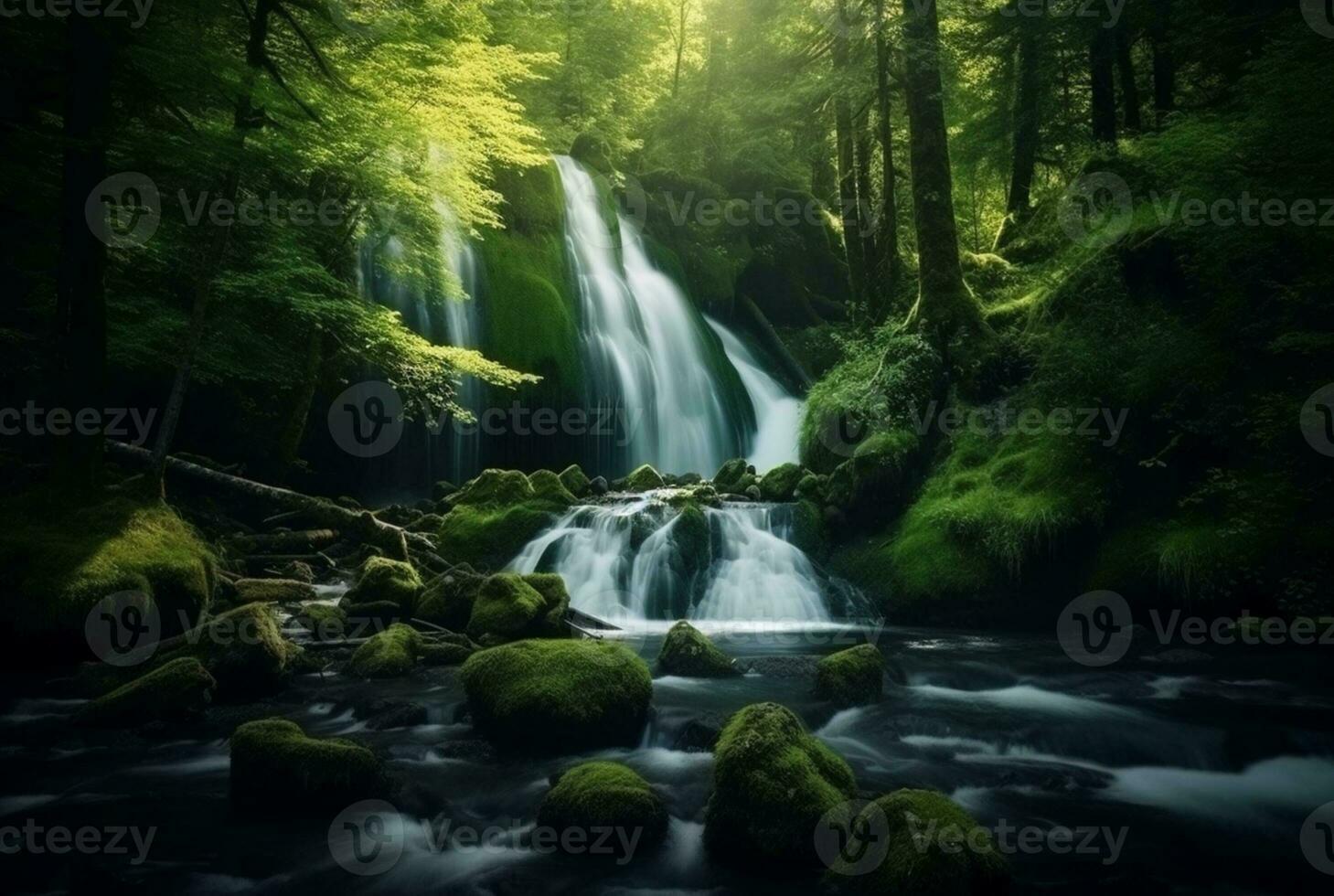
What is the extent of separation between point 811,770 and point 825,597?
6.84 meters

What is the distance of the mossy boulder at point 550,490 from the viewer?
13.4 metres

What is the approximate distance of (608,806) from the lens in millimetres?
4363

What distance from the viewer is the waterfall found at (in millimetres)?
18812

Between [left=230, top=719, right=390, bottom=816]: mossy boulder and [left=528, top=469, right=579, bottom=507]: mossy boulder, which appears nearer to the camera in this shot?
[left=230, top=719, right=390, bottom=816]: mossy boulder

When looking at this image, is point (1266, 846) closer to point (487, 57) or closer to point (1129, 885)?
point (1129, 885)

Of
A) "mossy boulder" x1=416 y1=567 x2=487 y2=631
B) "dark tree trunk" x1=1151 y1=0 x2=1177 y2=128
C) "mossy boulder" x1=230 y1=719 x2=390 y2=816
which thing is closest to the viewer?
"mossy boulder" x1=230 y1=719 x2=390 y2=816

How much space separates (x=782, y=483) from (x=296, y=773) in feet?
32.2

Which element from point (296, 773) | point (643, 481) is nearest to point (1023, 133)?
point (643, 481)

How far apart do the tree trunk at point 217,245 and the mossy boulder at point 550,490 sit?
19.0 feet

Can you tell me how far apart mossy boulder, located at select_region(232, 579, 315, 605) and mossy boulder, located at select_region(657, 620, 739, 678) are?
17.0 feet

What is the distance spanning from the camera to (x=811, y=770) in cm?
420

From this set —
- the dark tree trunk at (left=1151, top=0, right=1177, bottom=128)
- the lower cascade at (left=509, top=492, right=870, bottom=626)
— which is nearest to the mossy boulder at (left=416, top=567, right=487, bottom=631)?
the lower cascade at (left=509, top=492, right=870, bottom=626)

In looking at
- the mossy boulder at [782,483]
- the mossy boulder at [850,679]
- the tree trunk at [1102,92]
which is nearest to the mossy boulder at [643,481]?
the mossy boulder at [782,483]

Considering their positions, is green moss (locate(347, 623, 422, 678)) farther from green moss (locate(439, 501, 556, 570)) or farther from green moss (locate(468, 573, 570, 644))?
green moss (locate(439, 501, 556, 570))
